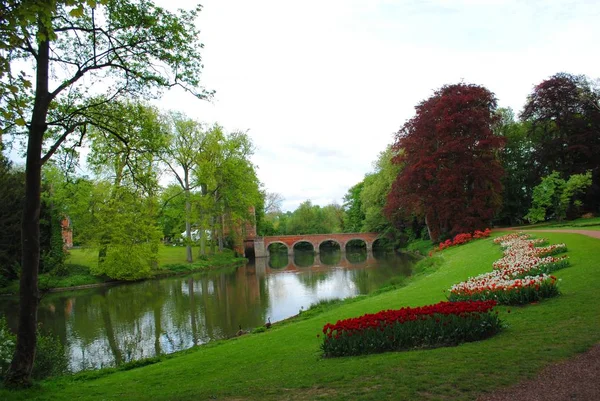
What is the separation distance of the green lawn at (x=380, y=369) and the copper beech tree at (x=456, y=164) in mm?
22583

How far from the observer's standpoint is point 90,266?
33.2 meters

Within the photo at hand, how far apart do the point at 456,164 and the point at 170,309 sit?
23112 mm

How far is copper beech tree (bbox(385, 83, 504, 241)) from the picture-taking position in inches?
1244

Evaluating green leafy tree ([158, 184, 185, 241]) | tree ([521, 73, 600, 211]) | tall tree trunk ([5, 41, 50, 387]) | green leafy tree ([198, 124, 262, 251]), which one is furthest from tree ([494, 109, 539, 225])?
tall tree trunk ([5, 41, 50, 387])

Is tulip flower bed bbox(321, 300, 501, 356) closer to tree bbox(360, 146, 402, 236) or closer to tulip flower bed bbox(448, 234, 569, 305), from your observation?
tulip flower bed bbox(448, 234, 569, 305)

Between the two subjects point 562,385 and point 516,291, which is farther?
point 516,291

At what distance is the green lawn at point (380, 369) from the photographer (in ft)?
15.9

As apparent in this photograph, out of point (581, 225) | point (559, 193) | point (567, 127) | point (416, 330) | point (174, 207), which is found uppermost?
point (567, 127)

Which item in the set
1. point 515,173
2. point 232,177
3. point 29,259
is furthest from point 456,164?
point 29,259

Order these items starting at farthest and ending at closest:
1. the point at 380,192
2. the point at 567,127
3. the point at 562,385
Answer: the point at 380,192
the point at 567,127
the point at 562,385

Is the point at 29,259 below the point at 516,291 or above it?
above

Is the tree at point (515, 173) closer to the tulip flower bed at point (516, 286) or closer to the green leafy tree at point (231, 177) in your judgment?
the green leafy tree at point (231, 177)

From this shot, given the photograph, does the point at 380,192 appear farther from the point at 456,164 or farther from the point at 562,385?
the point at 562,385

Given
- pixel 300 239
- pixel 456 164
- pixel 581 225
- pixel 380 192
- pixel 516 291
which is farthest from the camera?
pixel 300 239
